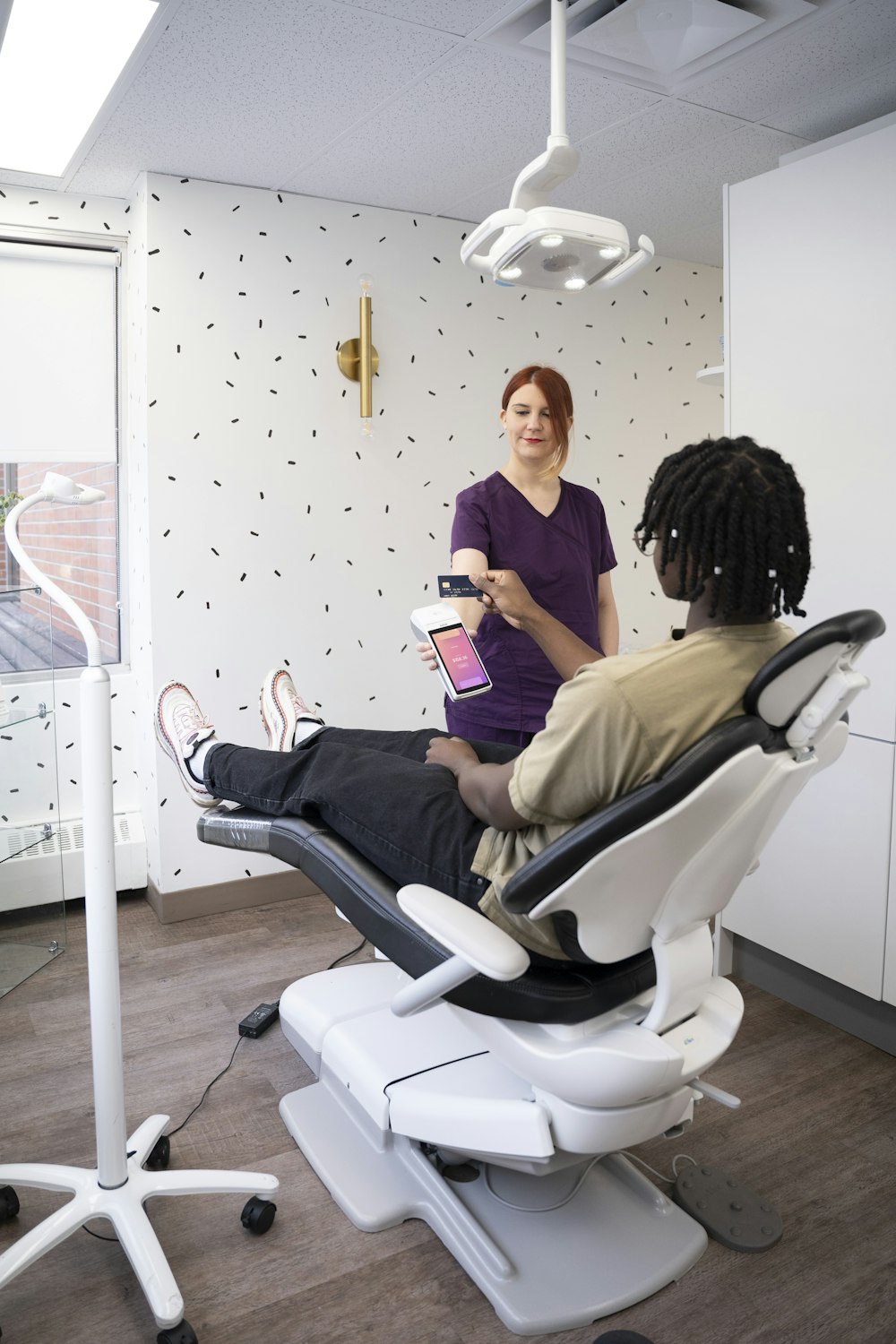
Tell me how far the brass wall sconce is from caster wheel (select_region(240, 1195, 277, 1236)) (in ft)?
7.83

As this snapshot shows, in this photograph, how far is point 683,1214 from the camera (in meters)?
1.78

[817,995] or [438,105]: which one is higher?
[438,105]

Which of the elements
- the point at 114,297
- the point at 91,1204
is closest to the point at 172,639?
the point at 114,297

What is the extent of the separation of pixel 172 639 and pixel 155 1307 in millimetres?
1986

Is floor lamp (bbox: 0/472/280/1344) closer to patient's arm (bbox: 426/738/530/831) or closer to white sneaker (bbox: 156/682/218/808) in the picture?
white sneaker (bbox: 156/682/218/808)

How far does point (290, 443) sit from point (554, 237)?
66.8 inches

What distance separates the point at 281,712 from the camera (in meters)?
2.14

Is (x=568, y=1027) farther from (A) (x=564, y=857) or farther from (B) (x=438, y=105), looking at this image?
(B) (x=438, y=105)

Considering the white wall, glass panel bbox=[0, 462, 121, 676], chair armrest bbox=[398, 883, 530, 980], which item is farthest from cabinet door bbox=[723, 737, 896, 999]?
glass panel bbox=[0, 462, 121, 676]

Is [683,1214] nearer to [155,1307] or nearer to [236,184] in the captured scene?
[155,1307]

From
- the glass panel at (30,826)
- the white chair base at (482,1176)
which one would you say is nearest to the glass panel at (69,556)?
the glass panel at (30,826)

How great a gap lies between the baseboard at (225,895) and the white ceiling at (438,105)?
86.9 inches

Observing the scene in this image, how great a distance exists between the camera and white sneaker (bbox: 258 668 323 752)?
210 centimetres

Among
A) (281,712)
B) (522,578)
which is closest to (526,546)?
(522,578)
